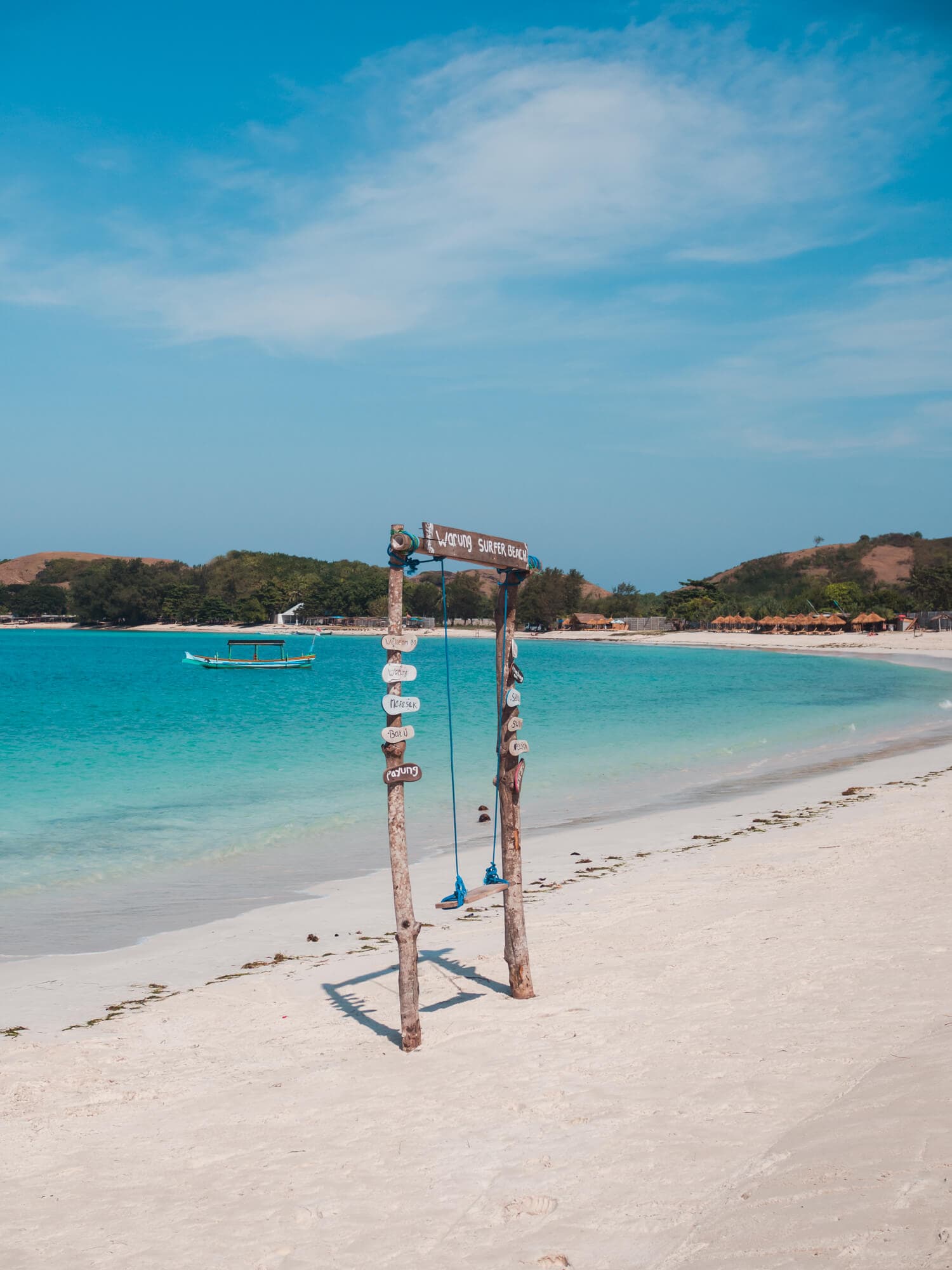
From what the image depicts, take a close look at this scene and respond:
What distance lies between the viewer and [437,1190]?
14.5 ft

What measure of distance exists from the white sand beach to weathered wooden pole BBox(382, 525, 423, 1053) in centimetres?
24

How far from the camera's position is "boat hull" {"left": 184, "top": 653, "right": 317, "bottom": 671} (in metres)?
71.1

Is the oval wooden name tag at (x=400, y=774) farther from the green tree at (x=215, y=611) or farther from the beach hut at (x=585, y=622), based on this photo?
the green tree at (x=215, y=611)

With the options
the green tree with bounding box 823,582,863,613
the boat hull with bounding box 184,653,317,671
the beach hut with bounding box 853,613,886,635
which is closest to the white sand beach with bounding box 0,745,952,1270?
the boat hull with bounding box 184,653,317,671

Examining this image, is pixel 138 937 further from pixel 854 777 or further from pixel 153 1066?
pixel 854 777

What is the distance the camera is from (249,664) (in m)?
71.8

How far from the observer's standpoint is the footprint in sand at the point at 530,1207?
162 inches

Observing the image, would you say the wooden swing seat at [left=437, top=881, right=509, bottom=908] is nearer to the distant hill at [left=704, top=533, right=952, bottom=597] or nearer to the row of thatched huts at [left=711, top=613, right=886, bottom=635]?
the row of thatched huts at [left=711, top=613, right=886, bottom=635]

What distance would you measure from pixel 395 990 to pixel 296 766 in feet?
55.8

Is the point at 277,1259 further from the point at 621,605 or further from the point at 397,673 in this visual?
the point at 621,605

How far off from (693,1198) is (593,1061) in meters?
1.68

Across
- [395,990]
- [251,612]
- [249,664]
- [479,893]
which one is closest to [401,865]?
[479,893]

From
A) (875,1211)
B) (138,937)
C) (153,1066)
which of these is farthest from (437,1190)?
(138,937)

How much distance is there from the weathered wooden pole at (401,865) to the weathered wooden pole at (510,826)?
93 cm
